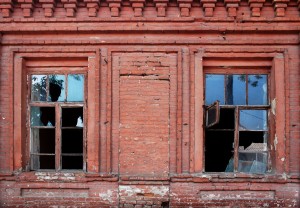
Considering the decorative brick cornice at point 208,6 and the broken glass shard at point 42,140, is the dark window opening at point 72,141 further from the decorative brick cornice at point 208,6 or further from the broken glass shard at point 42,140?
the decorative brick cornice at point 208,6

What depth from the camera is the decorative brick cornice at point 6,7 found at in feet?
21.0

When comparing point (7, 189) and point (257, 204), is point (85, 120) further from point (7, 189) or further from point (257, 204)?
point (257, 204)

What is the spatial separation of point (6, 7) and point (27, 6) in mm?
385

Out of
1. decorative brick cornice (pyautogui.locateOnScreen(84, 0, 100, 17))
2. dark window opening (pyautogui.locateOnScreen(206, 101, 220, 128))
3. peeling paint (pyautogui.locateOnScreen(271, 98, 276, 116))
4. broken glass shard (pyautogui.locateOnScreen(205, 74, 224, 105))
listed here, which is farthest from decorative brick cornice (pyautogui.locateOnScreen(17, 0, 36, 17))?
peeling paint (pyautogui.locateOnScreen(271, 98, 276, 116))

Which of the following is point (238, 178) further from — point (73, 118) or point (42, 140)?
point (42, 140)

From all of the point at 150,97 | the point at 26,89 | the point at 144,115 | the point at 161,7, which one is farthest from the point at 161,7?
the point at 26,89

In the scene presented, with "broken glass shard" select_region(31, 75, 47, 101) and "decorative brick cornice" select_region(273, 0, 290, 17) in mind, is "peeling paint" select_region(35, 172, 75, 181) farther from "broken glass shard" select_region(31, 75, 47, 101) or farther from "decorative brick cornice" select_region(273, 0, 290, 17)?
"decorative brick cornice" select_region(273, 0, 290, 17)

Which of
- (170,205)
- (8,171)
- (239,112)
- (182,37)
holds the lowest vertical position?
(170,205)

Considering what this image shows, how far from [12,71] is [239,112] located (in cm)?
427

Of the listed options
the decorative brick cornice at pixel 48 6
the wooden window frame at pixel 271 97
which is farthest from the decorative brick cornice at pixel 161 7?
the decorative brick cornice at pixel 48 6

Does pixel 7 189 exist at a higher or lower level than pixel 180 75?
lower

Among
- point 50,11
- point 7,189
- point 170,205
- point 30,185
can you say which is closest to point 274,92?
point 170,205

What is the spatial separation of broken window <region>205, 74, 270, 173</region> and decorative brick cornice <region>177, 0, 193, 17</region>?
123cm

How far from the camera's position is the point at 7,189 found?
6.45 m
